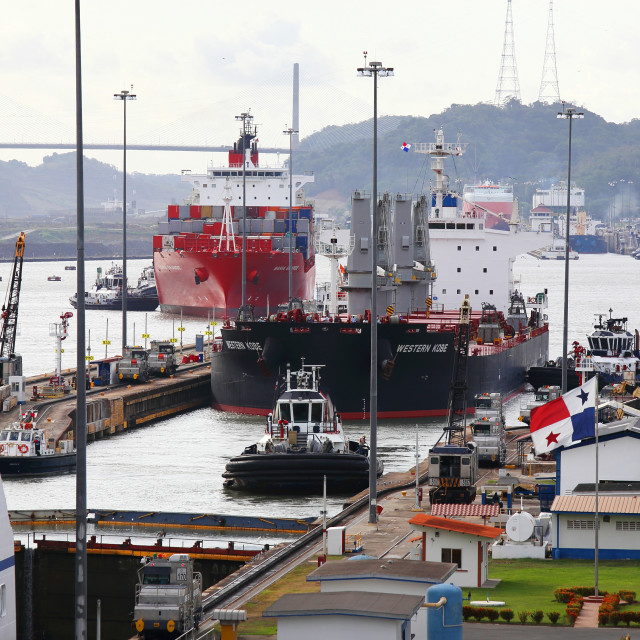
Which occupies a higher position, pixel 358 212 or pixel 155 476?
pixel 358 212

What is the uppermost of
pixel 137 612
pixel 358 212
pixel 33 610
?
pixel 358 212

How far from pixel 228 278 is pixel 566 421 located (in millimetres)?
76888

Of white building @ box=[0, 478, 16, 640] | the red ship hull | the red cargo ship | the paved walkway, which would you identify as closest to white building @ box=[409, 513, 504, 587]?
the paved walkway

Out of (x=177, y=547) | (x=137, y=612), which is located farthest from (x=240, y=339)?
(x=137, y=612)

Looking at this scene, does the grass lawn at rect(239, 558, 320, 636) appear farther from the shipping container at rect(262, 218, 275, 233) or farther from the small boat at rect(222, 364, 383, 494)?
the shipping container at rect(262, 218, 275, 233)

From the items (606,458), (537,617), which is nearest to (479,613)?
(537,617)

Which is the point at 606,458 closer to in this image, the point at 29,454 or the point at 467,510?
the point at 467,510

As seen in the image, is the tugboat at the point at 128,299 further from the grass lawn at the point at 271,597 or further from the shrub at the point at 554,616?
the shrub at the point at 554,616

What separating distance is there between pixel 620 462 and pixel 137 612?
1275cm

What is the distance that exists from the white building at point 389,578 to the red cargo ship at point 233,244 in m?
80.5

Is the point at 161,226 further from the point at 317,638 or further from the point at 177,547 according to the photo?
the point at 317,638

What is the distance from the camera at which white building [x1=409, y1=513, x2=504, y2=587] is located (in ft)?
74.7

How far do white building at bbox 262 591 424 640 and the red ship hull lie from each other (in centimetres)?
8427

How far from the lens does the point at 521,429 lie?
46906 mm
